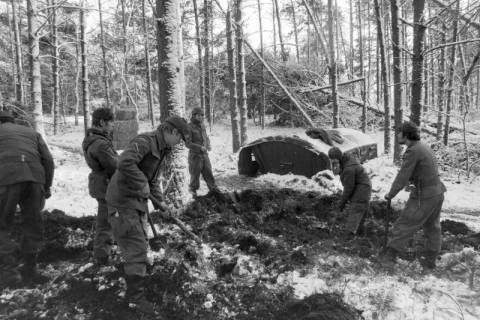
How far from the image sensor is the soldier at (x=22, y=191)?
3.79 m

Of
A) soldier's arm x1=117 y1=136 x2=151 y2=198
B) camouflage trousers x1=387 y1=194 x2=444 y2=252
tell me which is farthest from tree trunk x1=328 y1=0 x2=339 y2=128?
A: soldier's arm x1=117 y1=136 x2=151 y2=198

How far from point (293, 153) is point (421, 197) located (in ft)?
14.4

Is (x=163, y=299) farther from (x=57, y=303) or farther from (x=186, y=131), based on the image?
(x=186, y=131)

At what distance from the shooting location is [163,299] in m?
3.46

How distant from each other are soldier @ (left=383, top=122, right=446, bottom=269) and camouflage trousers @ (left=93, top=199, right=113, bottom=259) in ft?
11.2

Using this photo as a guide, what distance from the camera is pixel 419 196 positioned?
447 centimetres

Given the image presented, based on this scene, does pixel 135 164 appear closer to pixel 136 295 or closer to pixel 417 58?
pixel 136 295

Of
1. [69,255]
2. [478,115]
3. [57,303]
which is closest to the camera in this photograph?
[57,303]

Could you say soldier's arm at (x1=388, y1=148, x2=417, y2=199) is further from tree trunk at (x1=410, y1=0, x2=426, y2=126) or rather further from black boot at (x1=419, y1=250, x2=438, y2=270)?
tree trunk at (x1=410, y1=0, x2=426, y2=126)

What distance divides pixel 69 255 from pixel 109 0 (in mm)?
15403

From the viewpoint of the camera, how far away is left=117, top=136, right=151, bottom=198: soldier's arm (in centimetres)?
326

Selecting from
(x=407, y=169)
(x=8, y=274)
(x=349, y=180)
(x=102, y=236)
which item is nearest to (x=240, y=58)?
→ (x=349, y=180)

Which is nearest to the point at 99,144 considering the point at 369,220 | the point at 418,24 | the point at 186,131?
the point at 186,131

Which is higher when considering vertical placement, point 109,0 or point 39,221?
point 109,0
